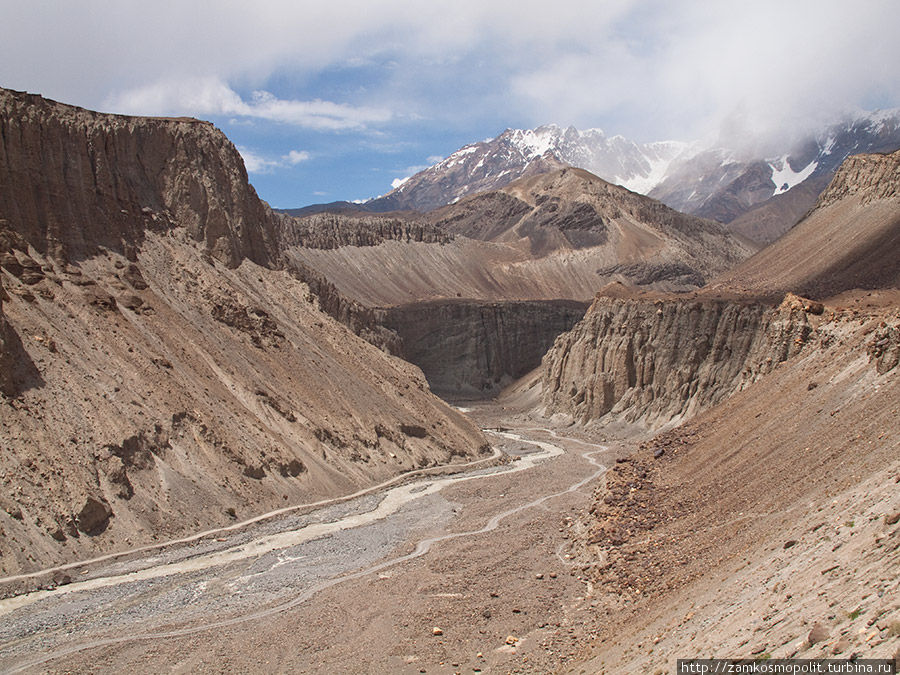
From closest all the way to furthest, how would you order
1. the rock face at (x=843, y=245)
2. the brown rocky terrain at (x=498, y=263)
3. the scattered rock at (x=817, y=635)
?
the scattered rock at (x=817, y=635) → the rock face at (x=843, y=245) → the brown rocky terrain at (x=498, y=263)

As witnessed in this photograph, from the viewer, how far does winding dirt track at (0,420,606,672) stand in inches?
749

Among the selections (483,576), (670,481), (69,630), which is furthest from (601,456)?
(69,630)

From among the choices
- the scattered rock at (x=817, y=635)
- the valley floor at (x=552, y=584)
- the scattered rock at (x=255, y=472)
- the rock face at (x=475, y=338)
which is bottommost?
the valley floor at (x=552, y=584)

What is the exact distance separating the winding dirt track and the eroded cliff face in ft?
53.6

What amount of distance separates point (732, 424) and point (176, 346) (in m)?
24.3

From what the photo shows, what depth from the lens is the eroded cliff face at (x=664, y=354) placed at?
50.0 meters

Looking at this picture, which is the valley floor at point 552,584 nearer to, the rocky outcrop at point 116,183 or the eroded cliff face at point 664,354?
the rocky outcrop at point 116,183

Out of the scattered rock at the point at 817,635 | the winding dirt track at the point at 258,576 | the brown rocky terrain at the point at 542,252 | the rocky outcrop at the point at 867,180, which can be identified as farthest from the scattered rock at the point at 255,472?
the brown rocky terrain at the point at 542,252

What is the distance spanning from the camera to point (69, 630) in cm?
1998

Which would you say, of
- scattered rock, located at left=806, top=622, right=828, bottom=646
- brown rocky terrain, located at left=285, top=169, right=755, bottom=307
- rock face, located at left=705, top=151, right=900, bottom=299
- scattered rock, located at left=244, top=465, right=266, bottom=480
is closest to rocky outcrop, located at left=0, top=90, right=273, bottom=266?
scattered rock, located at left=244, top=465, right=266, bottom=480

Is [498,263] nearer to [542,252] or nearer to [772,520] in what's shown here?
[542,252]

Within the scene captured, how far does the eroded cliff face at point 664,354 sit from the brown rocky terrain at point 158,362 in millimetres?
17035

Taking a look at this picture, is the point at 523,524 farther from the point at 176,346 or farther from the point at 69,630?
the point at 176,346

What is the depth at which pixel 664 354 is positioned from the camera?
6356 centimetres
